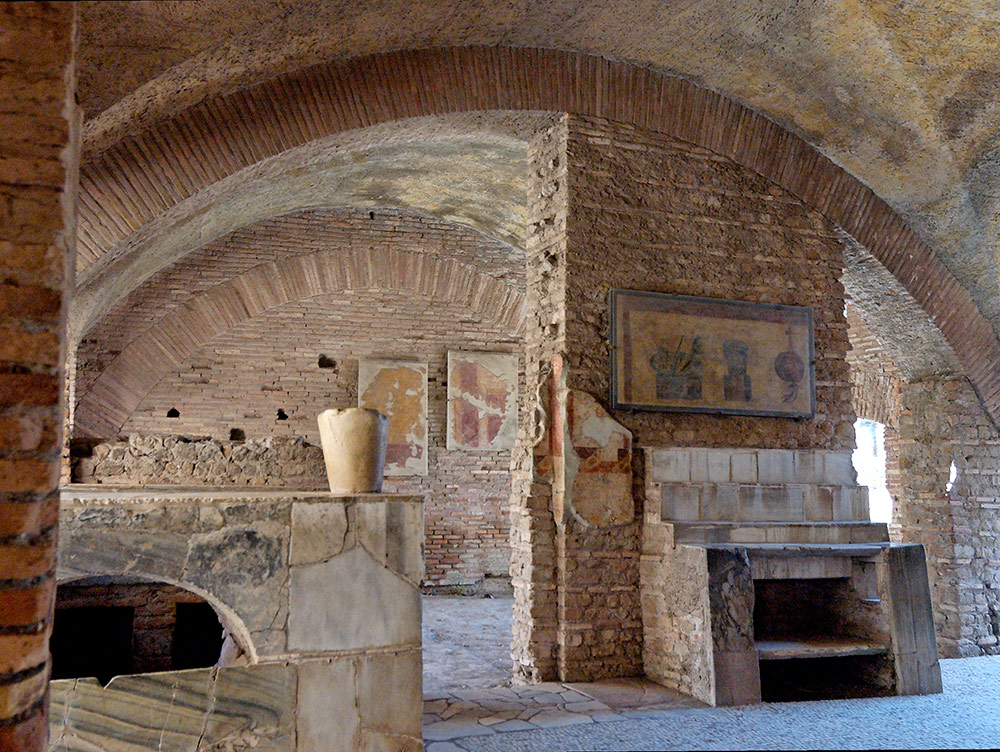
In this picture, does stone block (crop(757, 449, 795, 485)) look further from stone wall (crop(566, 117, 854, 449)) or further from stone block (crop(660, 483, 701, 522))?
stone block (crop(660, 483, 701, 522))

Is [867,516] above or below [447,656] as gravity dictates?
above

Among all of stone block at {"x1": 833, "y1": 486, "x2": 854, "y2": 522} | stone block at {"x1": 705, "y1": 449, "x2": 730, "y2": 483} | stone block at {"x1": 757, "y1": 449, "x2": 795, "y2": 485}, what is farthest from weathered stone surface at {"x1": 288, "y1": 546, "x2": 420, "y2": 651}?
stone block at {"x1": 833, "y1": 486, "x2": 854, "y2": 522}

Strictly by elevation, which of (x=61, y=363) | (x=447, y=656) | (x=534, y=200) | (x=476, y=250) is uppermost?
(x=476, y=250)

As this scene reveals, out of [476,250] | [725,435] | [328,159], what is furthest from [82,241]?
[476,250]

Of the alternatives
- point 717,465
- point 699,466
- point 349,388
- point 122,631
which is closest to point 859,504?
point 717,465

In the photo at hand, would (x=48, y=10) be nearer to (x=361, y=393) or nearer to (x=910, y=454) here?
(x=361, y=393)

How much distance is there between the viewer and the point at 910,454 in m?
8.30

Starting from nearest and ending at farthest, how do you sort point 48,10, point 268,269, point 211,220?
point 48,10, point 211,220, point 268,269

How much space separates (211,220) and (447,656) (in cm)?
468

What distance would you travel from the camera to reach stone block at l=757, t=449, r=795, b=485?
6172mm

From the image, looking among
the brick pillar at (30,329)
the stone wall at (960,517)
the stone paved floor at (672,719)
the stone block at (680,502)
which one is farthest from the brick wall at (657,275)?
the brick pillar at (30,329)

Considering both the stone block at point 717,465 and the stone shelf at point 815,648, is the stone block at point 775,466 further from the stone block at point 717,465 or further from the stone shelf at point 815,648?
the stone shelf at point 815,648

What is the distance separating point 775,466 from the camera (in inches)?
245

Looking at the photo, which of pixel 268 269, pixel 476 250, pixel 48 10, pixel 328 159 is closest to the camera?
pixel 48 10
